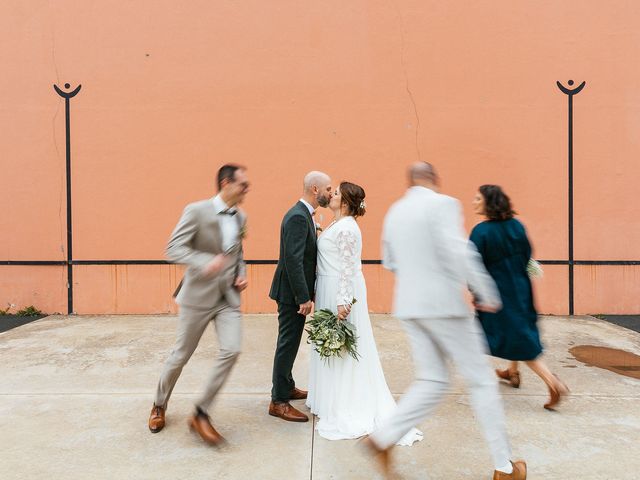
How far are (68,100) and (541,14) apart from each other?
6831mm

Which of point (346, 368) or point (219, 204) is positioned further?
point (346, 368)

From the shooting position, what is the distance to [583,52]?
6.55 meters

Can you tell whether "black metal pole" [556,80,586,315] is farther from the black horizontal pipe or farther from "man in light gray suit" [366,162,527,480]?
"man in light gray suit" [366,162,527,480]

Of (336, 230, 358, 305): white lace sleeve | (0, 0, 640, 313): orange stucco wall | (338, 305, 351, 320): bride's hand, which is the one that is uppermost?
(0, 0, 640, 313): orange stucco wall

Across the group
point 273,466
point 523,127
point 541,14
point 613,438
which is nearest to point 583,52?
point 541,14

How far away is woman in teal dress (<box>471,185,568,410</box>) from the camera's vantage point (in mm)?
3357

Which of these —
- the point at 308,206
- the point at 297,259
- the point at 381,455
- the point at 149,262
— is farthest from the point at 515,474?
the point at 149,262

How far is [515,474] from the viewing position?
2.39m

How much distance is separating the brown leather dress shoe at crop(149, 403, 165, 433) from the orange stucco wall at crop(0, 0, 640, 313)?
11.4ft

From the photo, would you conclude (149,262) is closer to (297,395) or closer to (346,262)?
(297,395)

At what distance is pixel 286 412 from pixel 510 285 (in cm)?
185

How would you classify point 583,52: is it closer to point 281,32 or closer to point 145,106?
point 281,32

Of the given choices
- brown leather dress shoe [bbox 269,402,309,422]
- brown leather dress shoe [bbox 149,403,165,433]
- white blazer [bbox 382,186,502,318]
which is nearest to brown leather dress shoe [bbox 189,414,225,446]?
brown leather dress shoe [bbox 149,403,165,433]

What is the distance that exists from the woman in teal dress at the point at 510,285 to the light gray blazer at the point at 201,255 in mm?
1835
